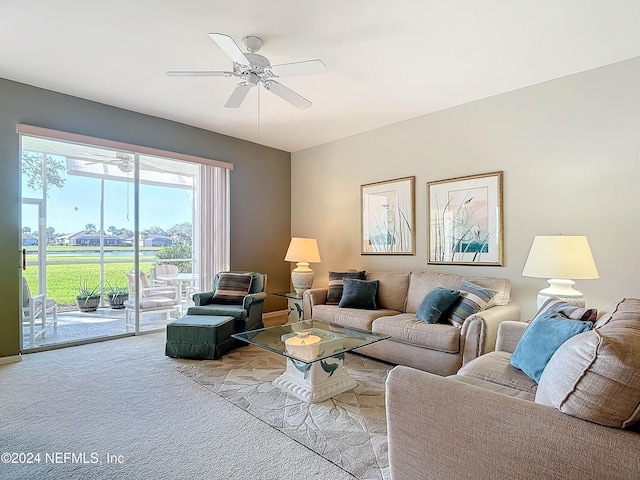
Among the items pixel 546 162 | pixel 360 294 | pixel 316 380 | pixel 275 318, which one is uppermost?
pixel 546 162

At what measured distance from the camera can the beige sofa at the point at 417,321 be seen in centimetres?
283

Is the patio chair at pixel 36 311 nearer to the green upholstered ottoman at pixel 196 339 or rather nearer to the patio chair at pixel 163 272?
the patio chair at pixel 163 272

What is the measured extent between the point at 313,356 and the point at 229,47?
214 centimetres

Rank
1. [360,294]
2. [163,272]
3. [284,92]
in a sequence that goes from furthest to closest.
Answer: [163,272] → [360,294] → [284,92]

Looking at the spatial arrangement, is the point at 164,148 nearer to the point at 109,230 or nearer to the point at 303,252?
the point at 109,230

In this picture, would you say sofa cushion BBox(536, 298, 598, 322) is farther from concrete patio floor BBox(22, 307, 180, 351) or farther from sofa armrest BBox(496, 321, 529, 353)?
concrete patio floor BBox(22, 307, 180, 351)

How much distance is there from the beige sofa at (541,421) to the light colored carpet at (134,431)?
0.66 metres

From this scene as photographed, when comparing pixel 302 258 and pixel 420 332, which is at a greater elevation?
pixel 302 258

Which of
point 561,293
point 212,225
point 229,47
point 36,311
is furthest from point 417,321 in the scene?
point 36,311

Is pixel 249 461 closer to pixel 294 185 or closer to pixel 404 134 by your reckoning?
pixel 404 134

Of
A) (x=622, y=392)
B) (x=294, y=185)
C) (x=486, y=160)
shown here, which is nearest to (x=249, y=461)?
(x=622, y=392)

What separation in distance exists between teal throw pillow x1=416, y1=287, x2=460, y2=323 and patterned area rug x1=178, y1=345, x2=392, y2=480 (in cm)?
63

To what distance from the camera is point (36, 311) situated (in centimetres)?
371

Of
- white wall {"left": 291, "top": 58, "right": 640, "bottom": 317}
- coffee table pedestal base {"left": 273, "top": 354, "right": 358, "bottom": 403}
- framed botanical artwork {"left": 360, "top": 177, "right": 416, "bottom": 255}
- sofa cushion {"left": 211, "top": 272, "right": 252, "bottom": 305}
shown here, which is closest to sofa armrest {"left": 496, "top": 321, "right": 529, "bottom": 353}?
coffee table pedestal base {"left": 273, "top": 354, "right": 358, "bottom": 403}
